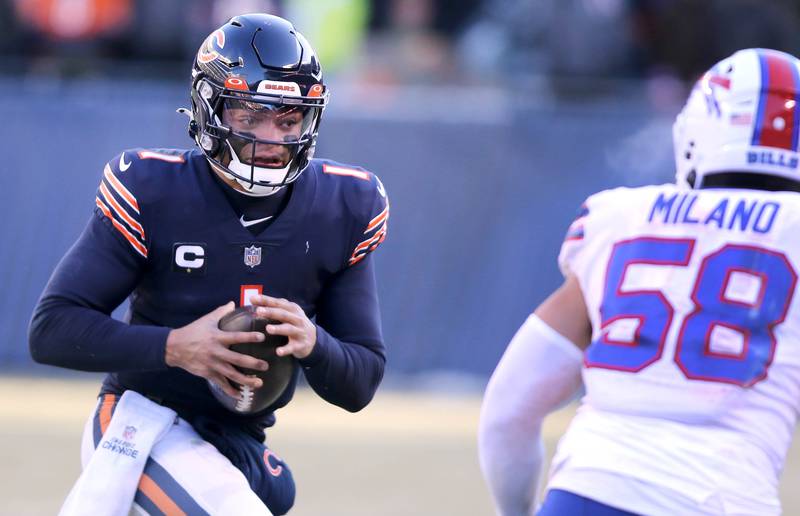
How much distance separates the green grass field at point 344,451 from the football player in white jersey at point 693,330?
3.77 metres

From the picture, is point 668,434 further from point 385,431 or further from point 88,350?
point 385,431

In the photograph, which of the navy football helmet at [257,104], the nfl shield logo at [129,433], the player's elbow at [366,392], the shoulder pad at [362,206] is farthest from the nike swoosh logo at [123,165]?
the player's elbow at [366,392]

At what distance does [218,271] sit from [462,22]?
8.41m

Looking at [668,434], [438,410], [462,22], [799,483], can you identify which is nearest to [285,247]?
[668,434]

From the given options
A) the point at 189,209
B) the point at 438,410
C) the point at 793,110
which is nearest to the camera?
the point at 793,110

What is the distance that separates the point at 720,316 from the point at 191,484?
1.38 meters

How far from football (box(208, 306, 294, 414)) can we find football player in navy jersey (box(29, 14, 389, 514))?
0.14 feet

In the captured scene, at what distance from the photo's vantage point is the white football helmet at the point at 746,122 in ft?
9.77

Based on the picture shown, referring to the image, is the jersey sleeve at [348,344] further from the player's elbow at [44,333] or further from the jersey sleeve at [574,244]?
the jersey sleeve at [574,244]

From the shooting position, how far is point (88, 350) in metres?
3.50

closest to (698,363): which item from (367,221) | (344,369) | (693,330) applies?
(693,330)

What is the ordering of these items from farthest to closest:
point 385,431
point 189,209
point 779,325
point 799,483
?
point 385,431 < point 799,483 < point 189,209 < point 779,325

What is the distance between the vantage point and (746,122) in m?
2.99

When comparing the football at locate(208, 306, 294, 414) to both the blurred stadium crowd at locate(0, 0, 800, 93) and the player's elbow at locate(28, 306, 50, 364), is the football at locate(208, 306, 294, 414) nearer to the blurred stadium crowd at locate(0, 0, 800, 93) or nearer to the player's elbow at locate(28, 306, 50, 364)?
the player's elbow at locate(28, 306, 50, 364)
